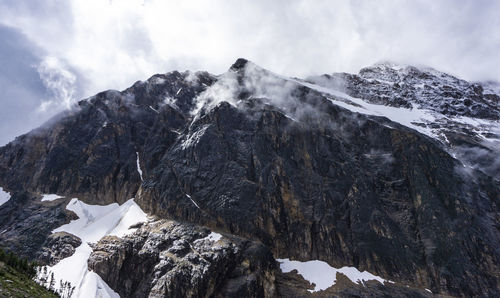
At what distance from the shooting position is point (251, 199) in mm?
79438

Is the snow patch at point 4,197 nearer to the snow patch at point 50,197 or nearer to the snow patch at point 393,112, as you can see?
the snow patch at point 50,197

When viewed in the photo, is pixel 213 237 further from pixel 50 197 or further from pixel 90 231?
pixel 50 197

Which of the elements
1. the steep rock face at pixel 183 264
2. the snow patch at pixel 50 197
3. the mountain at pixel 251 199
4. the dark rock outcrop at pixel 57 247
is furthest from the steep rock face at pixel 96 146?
the steep rock face at pixel 183 264

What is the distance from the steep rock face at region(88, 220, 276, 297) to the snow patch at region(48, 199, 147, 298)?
2267 mm

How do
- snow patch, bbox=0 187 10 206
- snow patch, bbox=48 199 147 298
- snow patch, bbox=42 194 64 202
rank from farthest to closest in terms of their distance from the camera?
snow patch, bbox=0 187 10 206, snow patch, bbox=42 194 64 202, snow patch, bbox=48 199 147 298

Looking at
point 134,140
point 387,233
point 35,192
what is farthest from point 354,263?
point 35,192

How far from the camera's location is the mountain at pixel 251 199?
67.6 m

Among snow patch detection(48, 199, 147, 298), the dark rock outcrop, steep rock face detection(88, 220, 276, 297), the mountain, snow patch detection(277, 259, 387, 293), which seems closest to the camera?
steep rock face detection(88, 220, 276, 297)

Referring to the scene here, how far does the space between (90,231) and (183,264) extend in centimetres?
3088

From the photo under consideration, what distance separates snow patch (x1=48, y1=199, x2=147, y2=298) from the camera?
6319 cm

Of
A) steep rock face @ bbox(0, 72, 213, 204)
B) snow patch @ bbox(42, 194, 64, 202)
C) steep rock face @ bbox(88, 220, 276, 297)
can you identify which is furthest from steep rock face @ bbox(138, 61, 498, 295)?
snow patch @ bbox(42, 194, 64, 202)

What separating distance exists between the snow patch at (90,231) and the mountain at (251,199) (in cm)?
40

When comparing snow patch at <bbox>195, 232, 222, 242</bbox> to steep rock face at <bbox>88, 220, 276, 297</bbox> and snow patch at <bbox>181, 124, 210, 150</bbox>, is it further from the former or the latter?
snow patch at <bbox>181, 124, 210, 150</bbox>

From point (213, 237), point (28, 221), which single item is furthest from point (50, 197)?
point (213, 237)
